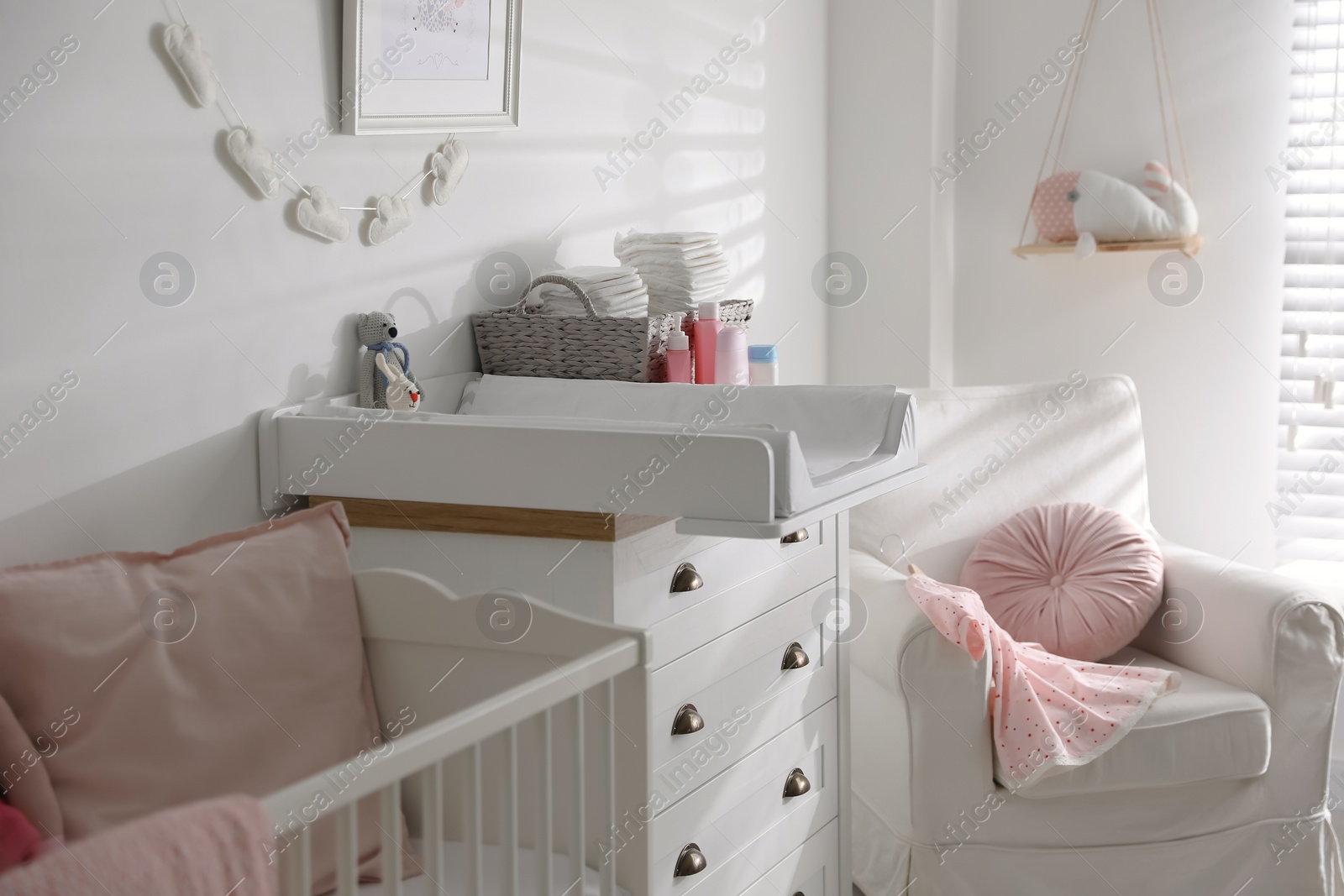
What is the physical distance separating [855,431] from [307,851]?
3.04ft

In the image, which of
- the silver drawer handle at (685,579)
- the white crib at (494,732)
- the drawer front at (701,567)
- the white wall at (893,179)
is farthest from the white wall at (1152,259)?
the white crib at (494,732)

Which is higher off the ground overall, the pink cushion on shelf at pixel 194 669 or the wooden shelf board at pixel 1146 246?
the wooden shelf board at pixel 1146 246

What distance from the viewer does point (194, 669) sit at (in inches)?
40.4

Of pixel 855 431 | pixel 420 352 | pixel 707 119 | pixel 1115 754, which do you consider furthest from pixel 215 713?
pixel 707 119

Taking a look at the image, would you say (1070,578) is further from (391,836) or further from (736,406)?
(391,836)

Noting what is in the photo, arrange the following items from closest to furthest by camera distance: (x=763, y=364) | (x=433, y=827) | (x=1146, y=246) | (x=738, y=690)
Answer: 1. (x=433, y=827)
2. (x=738, y=690)
3. (x=763, y=364)
4. (x=1146, y=246)

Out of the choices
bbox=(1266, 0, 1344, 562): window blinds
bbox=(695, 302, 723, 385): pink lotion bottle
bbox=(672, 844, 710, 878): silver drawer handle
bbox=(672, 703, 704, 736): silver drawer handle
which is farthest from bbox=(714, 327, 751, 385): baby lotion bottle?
bbox=(1266, 0, 1344, 562): window blinds

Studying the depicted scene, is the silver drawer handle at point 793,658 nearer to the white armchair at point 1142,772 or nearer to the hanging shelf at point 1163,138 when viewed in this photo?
the white armchair at point 1142,772

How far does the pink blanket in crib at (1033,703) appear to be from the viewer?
177 centimetres

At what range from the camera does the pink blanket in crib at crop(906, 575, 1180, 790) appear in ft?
5.82

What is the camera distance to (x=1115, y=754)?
1809 millimetres

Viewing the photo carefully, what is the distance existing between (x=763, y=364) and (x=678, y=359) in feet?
0.99

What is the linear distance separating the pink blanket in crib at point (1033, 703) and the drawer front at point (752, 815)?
25cm

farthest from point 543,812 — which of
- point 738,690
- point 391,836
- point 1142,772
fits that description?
point 1142,772
